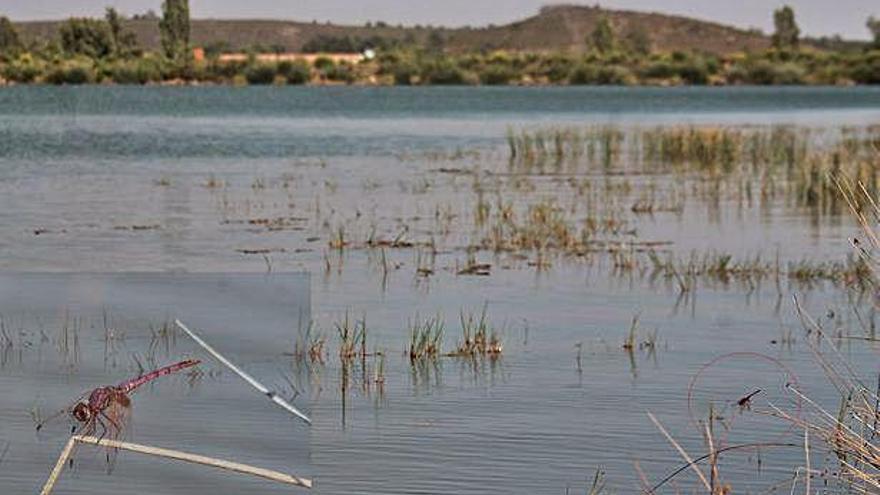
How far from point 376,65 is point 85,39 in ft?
79.3

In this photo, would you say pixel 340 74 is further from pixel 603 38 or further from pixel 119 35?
pixel 603 38

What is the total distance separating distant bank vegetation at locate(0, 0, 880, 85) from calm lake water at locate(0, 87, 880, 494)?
78972 millimetres

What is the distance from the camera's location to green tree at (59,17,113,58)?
12815 centimetres

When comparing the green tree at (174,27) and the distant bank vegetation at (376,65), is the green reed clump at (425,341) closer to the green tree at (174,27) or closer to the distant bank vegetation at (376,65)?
the distant bank vegetation at (376,65)

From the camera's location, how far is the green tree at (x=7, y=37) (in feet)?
399

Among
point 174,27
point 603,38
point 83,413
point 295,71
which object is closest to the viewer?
point 83,413

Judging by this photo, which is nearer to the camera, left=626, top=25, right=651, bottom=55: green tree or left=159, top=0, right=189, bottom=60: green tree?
left=159, top=0, right=189, bottom=60: green tree

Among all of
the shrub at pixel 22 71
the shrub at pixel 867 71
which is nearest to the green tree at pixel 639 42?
the shrub at pixel 867 71

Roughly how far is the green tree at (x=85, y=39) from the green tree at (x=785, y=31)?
78301 mm

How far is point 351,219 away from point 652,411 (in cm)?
1231

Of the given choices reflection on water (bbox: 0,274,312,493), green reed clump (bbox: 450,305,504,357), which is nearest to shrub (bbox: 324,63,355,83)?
green reed clump (bbox: 450,305,504,357)

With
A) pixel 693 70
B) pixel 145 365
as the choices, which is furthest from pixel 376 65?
pixel 145 365

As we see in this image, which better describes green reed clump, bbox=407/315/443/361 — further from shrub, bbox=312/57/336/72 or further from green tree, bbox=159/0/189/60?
shrub, bbox=312/57/336/72

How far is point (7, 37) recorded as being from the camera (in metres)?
124
